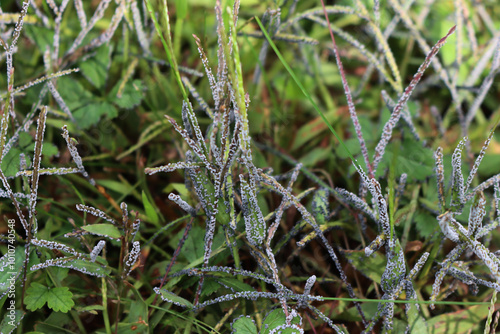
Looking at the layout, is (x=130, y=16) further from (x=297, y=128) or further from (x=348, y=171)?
(x=348, y=171)

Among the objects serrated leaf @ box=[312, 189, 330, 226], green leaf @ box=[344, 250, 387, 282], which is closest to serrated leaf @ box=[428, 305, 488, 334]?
green leaf @ box=[344, 250, 387, 282]

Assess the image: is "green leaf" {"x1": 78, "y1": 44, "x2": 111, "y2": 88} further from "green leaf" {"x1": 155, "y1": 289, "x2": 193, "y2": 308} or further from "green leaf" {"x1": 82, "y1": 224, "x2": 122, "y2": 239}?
"green leaf" {"x1": 155, "y1": 289, "x2": 193, "y2": 308}

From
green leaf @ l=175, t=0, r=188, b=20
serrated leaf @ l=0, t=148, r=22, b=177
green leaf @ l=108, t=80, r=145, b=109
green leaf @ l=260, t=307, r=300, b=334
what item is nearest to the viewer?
green leaf @ l=260, t=307, r=300, b=334

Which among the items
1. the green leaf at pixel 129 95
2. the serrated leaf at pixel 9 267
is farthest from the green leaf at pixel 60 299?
the green leaf at pixel 129 95

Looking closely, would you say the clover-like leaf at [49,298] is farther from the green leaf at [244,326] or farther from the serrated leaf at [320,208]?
Result: the serrated leaf at [320,208]

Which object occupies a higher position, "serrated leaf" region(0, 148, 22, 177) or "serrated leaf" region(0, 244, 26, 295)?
"serrated leaf" region(0, 148, 22, 177)

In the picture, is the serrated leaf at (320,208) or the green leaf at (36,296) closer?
the green leaf at (36,296)

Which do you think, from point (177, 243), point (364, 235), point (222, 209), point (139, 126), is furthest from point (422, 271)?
point (139, 126)
